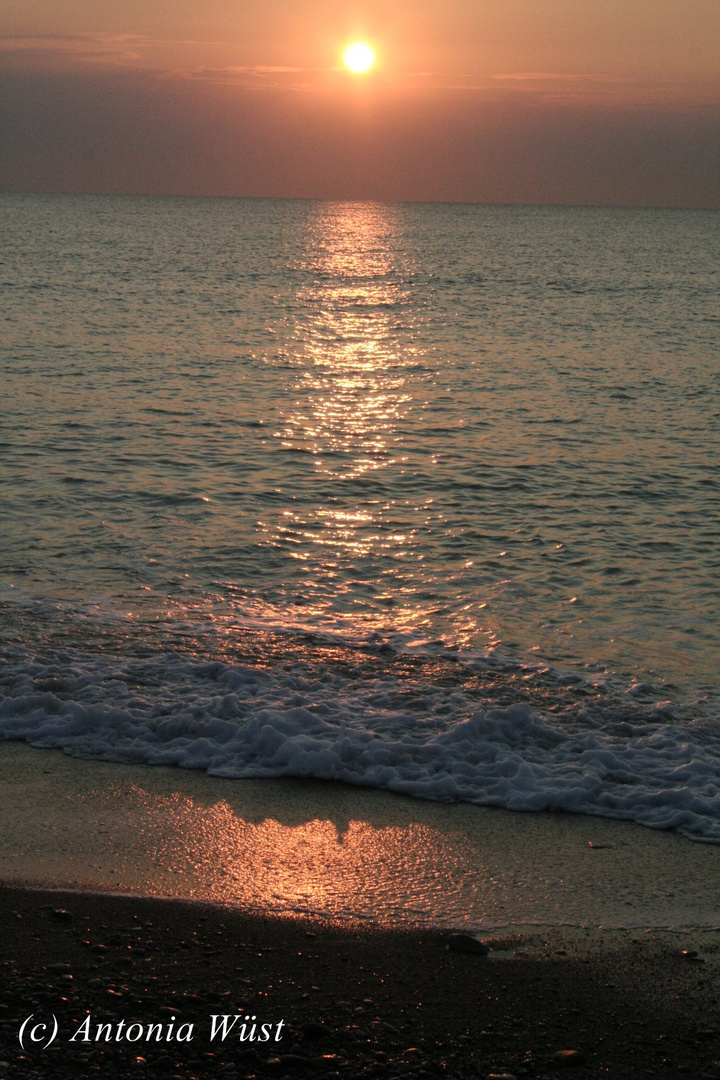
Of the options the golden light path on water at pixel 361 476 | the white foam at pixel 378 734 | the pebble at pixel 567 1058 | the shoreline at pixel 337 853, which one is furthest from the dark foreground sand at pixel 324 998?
the golden light path on water at pixel 361 476

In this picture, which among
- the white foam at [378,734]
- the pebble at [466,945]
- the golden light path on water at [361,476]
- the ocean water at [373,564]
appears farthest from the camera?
the golden light path on water at [361,476]

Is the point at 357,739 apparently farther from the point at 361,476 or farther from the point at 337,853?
the point at 361,476

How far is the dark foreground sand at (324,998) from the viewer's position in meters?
4.07

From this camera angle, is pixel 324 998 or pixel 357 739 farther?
pixel 357 739

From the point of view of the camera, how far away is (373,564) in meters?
12.8

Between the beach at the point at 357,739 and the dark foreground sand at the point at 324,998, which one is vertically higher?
the beach at the point at 357,739

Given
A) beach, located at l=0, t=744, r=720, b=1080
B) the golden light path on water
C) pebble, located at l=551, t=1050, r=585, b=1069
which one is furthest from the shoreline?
the golden light path on water

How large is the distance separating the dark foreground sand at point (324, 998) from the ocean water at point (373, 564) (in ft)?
6.20

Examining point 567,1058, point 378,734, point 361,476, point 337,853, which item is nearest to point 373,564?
point 361,476

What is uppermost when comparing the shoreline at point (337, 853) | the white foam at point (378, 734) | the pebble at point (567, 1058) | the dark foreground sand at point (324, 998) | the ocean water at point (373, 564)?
the ocean water at point (373, 564)

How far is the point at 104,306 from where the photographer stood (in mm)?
42031

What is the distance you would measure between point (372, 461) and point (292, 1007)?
14626mm

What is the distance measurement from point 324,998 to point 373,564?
8.45 metres

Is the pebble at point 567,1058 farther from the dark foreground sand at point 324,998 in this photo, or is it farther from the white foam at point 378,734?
the white foam at point 378,734
